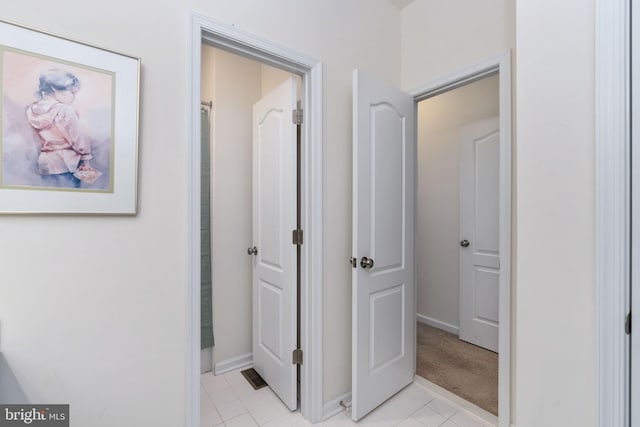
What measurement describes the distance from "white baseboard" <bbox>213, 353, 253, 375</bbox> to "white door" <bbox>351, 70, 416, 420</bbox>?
3.42 ft

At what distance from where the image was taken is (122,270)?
3.77 ft

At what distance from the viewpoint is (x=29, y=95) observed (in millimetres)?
964

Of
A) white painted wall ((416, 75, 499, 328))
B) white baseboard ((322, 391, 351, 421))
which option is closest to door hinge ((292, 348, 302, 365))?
white baseboard ((322, 391, 351, 421))

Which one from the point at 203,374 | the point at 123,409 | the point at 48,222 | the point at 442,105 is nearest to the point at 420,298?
the point at 442,105

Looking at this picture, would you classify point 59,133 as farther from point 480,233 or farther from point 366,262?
point 480,233

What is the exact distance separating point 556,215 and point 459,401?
1.53 m

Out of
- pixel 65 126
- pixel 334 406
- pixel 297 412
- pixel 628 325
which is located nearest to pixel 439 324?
pixel 334 406

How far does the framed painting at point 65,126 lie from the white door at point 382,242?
3.66 feet

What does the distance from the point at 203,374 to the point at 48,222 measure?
5.54 feet

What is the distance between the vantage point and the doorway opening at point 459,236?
2.58 metres

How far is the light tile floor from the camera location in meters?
1.69

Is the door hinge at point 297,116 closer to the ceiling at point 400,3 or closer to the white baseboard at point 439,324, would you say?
the ceiling at point 400,3

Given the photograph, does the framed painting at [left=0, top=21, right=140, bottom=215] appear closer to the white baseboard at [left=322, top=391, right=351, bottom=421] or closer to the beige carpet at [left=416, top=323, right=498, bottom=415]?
the white baseboard at [left=322, top=391, right=351, bottom=421]

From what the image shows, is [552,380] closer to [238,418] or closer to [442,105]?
[238,418]
